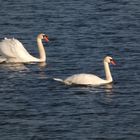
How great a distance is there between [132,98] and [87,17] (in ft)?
53.1

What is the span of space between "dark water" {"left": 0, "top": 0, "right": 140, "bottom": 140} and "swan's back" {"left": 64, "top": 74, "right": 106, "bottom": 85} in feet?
0.76

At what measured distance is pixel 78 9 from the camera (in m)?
58.2

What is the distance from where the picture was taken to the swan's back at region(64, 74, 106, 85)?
42031 mm

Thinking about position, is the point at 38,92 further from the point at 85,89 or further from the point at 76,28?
the point at 76,28

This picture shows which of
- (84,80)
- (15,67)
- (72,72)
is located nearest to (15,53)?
(15,67)

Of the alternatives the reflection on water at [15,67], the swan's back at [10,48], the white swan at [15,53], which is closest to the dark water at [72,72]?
the reflection on water at [15,67]

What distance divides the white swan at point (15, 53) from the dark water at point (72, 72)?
1.22 ft

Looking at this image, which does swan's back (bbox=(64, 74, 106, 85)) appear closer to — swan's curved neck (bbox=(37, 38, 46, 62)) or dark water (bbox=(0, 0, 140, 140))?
dark water (bbox=(0, 0, 140, 140))

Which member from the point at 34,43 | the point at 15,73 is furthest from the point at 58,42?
the point at 15,73

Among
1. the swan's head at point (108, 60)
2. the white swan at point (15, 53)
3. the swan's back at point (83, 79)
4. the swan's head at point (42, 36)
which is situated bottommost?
the swan's back at point (83, 79)

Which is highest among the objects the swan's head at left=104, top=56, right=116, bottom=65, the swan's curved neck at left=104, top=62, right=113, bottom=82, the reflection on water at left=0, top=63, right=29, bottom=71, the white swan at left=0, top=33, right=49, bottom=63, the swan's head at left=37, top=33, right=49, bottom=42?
the swan's head at left=37, top=33, right=49, bottom=42

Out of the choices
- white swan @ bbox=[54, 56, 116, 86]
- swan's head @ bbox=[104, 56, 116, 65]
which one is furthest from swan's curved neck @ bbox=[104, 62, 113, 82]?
swan's head @ bbox=[104, 56, 116, 65]

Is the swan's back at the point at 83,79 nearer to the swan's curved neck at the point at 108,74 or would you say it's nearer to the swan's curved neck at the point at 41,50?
the swan's curved neck at the point at 108,74

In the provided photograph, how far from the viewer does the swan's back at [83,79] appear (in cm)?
4203
